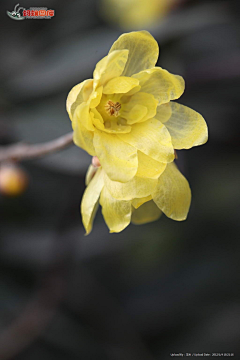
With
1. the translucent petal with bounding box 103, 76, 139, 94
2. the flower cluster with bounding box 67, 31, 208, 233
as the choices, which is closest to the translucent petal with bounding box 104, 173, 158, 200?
the flower cluster with bounding box 67, 31, 208, 233

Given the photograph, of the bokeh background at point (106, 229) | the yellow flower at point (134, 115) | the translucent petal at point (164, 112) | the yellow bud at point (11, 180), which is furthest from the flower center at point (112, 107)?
the yellow bud at point (11, 180)

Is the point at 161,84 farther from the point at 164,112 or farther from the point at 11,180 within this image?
the point at 11,180

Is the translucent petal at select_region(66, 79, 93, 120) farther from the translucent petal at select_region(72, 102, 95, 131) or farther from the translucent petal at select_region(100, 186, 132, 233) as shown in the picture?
the translucent petal at select_region(100, 186, 132, 233)

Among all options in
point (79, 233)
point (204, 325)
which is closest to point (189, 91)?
point (79, 233)

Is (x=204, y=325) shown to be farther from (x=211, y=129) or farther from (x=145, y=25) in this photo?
(x=145, y=25)

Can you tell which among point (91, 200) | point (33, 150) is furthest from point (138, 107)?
point (33, 150)

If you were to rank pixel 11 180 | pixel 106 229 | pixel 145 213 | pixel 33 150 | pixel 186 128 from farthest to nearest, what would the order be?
pixel 106 229 < pixel 11 180 < pixel 33 150 < pixel 145 213 < pixel 186 128

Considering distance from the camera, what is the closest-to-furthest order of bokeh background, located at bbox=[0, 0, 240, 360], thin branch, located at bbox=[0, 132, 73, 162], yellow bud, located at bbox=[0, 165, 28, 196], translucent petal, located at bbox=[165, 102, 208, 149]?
translucent petal, located at bbox=[165, 102, 208, 149] → thin branch, located at bbox=[0, 132, 73, 162] → yellow bud, located at bbox=[0, 165, 28, 196] → bokeh background, located at bbox=[0, 0, 240, 360]
